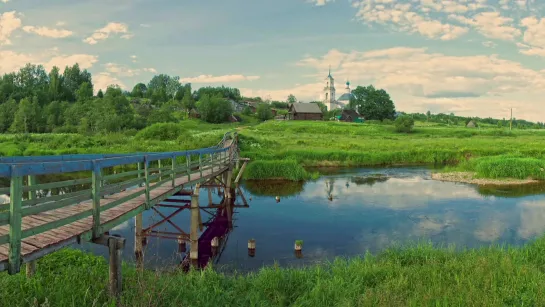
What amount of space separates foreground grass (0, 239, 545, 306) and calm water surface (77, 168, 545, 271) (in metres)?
2.38

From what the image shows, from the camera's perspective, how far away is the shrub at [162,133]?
50.8 m

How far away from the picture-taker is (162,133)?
51.2m

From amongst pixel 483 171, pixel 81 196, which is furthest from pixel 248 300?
pixel 483 171

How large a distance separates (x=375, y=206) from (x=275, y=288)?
15.3m

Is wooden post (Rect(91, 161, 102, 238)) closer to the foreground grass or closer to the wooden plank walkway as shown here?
the wooden plank walkway

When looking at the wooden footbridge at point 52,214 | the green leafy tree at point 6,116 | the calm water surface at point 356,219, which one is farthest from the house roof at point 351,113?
the wooden footbridge at point 52,214

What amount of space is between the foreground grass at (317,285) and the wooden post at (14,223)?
1.60 meters

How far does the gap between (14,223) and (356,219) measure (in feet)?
57.5

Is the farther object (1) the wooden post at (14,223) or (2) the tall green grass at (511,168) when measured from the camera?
(2) the tall green grass at (511,168)

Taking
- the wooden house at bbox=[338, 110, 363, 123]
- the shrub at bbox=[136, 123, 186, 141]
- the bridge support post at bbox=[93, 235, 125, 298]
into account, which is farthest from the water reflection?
the wooden house at bbox=[338, 110, 363, 123]

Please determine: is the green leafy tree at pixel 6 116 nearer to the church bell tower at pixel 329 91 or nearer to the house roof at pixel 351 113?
the house roof at pixel 351 113

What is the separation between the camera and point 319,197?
1056 inches

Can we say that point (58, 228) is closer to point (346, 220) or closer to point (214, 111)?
point (346, 220)

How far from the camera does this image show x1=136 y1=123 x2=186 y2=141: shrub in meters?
50.8
